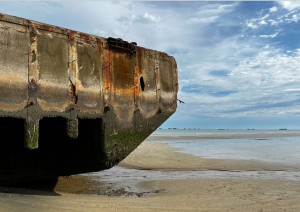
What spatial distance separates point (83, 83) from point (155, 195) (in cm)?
242

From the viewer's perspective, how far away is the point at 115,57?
5.58 m

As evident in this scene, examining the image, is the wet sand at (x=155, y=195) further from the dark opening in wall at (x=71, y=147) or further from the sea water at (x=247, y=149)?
the sea water at (x=247, y=149)

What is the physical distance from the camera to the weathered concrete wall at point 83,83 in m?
4.29

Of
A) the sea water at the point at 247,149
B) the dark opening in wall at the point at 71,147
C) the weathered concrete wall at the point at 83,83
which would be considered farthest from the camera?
the sea water at the point at 247,149

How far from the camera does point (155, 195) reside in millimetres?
6090

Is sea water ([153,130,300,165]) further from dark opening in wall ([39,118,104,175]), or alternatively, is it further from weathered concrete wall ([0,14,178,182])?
dark opening in wall ([39,118,104,175])

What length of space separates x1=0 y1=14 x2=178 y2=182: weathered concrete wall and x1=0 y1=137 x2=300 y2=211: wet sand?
2.41ft

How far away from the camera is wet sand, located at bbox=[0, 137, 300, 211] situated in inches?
172

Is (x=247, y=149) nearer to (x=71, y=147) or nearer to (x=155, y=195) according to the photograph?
(x=155, y=195)

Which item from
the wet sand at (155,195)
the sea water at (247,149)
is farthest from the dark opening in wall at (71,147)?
the sea water at (247,149)

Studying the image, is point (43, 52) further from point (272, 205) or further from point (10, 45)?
point (272, 205)

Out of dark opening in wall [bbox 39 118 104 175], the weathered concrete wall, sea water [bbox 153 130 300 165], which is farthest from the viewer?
sea water [bbox 153 130 300 165]

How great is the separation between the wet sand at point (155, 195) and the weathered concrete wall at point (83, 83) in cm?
74

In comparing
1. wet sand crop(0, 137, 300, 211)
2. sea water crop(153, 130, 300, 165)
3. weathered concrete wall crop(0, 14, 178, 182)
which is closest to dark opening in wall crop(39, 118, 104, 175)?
weathered concrete wall crop(0, 14, 178, 182)
